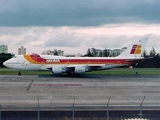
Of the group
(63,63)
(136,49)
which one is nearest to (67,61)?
(63,63)

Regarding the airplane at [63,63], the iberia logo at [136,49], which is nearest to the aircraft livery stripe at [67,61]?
the airplane at [63,63]

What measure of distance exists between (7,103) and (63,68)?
118 ft

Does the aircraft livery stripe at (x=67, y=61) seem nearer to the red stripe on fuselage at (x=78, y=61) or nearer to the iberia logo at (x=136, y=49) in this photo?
the red stripe on fuselage at (x=78, y=61)

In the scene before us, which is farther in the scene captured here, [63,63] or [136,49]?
[136,49]

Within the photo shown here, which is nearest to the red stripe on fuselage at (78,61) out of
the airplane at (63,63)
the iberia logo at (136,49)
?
the airplane at (63,63)

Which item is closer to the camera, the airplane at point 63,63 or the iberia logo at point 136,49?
the airplane at point 63,63

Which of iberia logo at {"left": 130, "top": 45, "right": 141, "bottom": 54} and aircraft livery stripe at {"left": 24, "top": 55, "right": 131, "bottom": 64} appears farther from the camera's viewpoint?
iberia logo at {"left": 130, "top": 45, "right": 141, "bottom": 54}

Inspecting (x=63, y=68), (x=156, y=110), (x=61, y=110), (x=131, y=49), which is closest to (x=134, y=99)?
(x=156, y=110)

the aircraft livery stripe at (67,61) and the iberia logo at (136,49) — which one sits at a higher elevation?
the iberia logo at (136,49)

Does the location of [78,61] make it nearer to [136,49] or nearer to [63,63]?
[63,63]

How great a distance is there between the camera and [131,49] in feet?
227

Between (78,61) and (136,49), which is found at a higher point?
(136,49)

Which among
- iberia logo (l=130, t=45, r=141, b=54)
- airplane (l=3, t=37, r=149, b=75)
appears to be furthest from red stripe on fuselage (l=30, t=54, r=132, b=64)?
iberia logo (l=130, t=45, r=141, b=54)

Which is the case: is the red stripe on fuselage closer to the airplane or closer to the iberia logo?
the airplane
